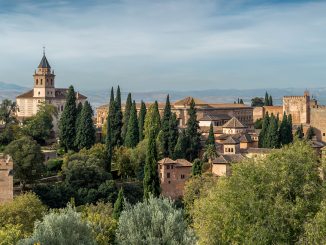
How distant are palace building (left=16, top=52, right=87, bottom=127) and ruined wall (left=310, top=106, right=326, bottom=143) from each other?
88.9 ft

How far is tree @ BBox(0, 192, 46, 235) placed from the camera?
28453mm

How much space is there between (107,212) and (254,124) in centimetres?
4938

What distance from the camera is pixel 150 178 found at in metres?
38.9

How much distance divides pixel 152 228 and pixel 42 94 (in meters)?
48.3

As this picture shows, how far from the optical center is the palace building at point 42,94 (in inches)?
2721

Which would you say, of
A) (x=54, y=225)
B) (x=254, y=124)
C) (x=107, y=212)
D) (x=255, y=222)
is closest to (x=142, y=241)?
(x=54, y=225)

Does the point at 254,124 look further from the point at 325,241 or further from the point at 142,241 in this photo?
the point at 325,241

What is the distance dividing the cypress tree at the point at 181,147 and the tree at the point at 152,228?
81.5ft

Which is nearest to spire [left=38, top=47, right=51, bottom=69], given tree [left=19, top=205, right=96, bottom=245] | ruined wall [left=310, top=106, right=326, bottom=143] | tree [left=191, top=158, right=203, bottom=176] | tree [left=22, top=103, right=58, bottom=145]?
tree [left=22, top=103, right=58, bottom=145]

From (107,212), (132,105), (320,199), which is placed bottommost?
(107,212)

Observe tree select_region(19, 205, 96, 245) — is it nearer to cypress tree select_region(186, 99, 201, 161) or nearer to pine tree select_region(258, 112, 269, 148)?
cypress tree select_region(186, 99, 201, 161)

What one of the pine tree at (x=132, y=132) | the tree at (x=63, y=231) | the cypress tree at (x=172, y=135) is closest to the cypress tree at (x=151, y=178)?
the cypress tree at (x=172, y=135)

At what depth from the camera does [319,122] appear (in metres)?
69.9

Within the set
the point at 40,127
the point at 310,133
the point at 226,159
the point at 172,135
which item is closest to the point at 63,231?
the point at 226,159
